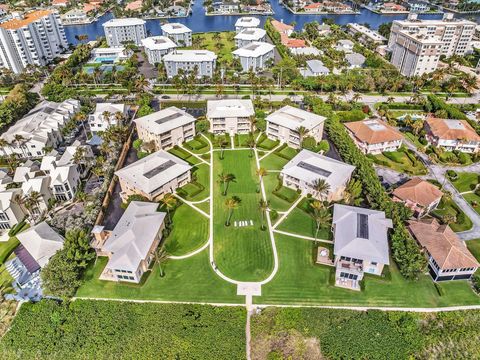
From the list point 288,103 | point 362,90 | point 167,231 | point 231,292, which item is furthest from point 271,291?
point 362,90

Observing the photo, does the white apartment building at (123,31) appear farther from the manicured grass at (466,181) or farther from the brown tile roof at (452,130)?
the manicured grass at (466,181)

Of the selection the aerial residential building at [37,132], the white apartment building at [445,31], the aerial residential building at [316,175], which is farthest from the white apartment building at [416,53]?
the aerial residential building at [37,132]

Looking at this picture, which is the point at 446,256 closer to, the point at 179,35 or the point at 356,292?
the point at 356,292

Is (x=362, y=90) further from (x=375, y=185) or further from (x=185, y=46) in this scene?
(x=185, y=46)

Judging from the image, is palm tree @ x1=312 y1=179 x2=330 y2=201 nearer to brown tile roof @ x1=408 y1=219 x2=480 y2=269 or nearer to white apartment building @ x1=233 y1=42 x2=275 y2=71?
brown tile roof @ x1=408 y1=219 x2=480 y2=269

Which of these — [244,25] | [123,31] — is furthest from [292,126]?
[123,31]

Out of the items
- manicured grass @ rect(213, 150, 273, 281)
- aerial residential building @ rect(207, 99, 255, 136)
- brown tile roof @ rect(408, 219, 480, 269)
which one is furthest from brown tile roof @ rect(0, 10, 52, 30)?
brown tile roof @ rect(408, 219, 480, 269)
